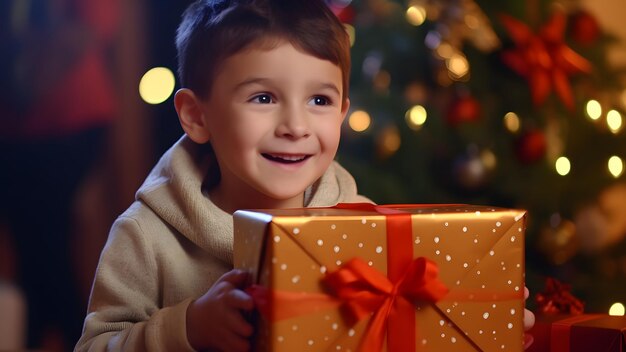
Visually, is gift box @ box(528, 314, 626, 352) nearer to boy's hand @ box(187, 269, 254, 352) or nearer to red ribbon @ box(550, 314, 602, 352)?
red ribbon @ box(550, 314, 602, 352)

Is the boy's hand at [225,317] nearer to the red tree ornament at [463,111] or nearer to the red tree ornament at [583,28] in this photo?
the red tree ornament at [463,111]

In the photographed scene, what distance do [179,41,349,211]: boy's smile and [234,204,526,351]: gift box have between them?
0.58 ft

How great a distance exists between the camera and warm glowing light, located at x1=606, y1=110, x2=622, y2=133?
90.4 inches

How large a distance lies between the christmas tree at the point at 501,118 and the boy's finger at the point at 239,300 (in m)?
1.02

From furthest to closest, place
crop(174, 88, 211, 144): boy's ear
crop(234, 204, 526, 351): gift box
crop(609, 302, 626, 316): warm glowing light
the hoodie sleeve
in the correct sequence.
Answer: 1. crop(609, 302, 626, 316): warm glowing light
2. crop(174, 88, 211, 144): boy's ear
3. the hoodie sleeve
4. crop(234, 204, 526, 351): gift box

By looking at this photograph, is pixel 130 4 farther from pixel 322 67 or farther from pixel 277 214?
pixel 277 214

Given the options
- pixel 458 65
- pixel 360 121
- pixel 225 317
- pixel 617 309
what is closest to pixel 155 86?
pixel 360 121

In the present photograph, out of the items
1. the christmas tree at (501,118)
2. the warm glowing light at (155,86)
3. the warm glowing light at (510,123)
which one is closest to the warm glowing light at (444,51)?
the christmas tree at (501,118)

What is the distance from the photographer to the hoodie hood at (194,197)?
3.65 feet

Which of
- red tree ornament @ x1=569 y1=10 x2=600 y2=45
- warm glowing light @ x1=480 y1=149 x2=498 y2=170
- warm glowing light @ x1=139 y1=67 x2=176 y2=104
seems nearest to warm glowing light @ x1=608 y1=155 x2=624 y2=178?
red tree ornament @ x1=569 y1=10 x2=600 y2=45

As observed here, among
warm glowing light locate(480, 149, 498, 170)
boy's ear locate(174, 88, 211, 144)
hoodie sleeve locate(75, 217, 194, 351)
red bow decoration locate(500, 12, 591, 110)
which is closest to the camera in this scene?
hoodie sleeve locate(75, 217, 194, 351)

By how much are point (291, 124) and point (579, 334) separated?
0.50 metres

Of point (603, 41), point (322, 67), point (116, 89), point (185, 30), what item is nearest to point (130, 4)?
point (116, 89)

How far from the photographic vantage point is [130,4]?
6.99 feet
